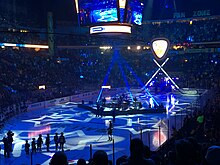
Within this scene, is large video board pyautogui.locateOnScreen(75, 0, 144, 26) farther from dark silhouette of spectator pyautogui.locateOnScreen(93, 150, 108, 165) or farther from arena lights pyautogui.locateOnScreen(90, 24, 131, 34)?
dark silhouette of spectator pyautogui.locateOnScreen(93, 150, 108, 165)

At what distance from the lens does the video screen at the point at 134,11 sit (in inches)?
981

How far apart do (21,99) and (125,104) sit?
1241cm

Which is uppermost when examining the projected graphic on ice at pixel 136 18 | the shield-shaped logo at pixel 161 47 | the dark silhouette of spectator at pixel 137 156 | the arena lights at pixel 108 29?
the projected graphic on ice at pixel 136 18

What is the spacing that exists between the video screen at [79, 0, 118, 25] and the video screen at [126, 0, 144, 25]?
4.63ft

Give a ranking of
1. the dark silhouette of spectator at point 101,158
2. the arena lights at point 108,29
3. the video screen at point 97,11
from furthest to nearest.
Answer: the arena lights at point 108,29 → the video screen at point 97,11 → the dark silhouette of spectator at point 101,158

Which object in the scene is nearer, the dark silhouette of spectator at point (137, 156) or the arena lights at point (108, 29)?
the dark silhouette of spectator at point (137, 156)

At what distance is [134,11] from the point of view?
25984 mm

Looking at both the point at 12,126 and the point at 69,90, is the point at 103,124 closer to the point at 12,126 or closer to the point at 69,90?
the point at 12,126

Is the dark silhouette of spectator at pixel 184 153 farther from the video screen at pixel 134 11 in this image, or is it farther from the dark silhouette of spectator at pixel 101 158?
the video screen at pixel 134 11

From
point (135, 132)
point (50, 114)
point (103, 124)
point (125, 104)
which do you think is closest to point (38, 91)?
point (50, 114)

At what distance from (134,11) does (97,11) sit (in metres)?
3.28

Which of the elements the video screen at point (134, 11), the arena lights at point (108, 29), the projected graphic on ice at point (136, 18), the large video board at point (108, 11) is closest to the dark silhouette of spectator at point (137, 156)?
the large video board at point (108, 11)

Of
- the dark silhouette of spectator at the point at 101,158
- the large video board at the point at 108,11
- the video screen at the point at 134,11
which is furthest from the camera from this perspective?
the video screen at the point at 134,11

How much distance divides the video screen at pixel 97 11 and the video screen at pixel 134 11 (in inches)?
55.6
